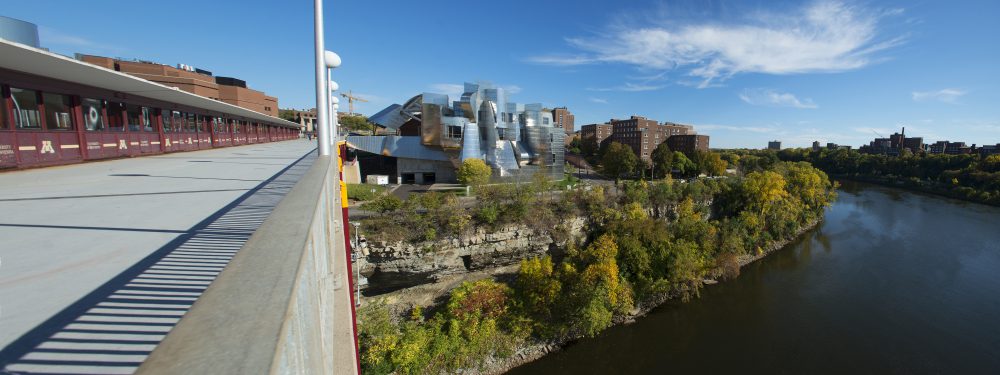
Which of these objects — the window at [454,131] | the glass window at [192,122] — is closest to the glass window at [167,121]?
the glass window at [192,122]

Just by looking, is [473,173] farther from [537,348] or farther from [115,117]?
[115,117]

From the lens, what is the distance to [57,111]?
23.6ft

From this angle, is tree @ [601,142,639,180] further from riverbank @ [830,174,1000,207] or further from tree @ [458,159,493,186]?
riverbank @ [830,174,1000,207]

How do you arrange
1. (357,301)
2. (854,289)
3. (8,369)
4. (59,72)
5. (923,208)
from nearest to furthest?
(8,369)
(59,72)
(357,301)
(854,289)
(923,208)

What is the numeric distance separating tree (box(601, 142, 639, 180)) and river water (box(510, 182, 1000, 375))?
556 inches

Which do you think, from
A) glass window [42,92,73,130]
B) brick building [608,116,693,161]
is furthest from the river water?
brick building [608,116,693,161]

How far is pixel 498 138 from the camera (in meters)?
32.9

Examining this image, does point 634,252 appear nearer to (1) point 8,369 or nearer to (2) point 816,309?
(2) point 816,309

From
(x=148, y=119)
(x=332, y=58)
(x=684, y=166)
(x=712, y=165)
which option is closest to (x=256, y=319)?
(x=332, y=58)

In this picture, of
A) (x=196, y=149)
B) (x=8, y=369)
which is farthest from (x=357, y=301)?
(x=8, y=369)

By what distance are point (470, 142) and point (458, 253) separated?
13692 millimetres

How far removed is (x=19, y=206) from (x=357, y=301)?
12.3m

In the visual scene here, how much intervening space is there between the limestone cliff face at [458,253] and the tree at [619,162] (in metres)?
15.3

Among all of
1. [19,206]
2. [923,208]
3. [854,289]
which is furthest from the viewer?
[923,208]
